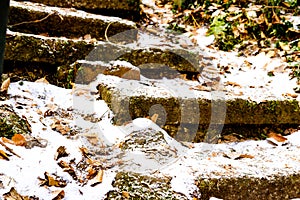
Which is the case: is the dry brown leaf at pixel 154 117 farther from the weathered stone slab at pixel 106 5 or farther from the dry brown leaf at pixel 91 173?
the weathered stone slab at pixel 106 5

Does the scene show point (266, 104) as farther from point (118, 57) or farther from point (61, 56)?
point (61, 56)

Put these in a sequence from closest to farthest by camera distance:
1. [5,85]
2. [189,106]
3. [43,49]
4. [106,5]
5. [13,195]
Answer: [13,195]
[5,85]
[189,106]
[43,49]
[106,5]

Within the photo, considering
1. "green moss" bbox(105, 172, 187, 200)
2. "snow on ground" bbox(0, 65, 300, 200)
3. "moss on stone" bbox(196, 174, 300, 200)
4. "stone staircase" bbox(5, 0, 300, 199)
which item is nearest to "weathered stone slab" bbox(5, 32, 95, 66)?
"stone staircase" bbox(5, 0, 300, 199)

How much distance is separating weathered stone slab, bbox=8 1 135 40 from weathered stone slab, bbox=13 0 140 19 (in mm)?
242

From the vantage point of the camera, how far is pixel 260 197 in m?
1.56

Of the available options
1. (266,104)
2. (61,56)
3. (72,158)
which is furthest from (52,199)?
(266,104)

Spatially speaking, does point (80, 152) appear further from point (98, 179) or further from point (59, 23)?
point (59, 23)

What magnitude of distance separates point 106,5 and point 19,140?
5.61 ft

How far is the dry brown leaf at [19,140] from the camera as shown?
1.54m

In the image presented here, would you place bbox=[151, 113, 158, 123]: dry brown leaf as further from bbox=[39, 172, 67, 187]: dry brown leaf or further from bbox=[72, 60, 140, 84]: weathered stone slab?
bbox=[39, 172, 67, 187]: dry brown leaf

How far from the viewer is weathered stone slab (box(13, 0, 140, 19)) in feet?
9.32

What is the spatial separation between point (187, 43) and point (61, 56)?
1.28 metres

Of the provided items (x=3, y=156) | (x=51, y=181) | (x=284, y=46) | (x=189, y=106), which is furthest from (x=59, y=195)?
(x=284, y=46)

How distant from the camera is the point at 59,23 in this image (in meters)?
2.49
